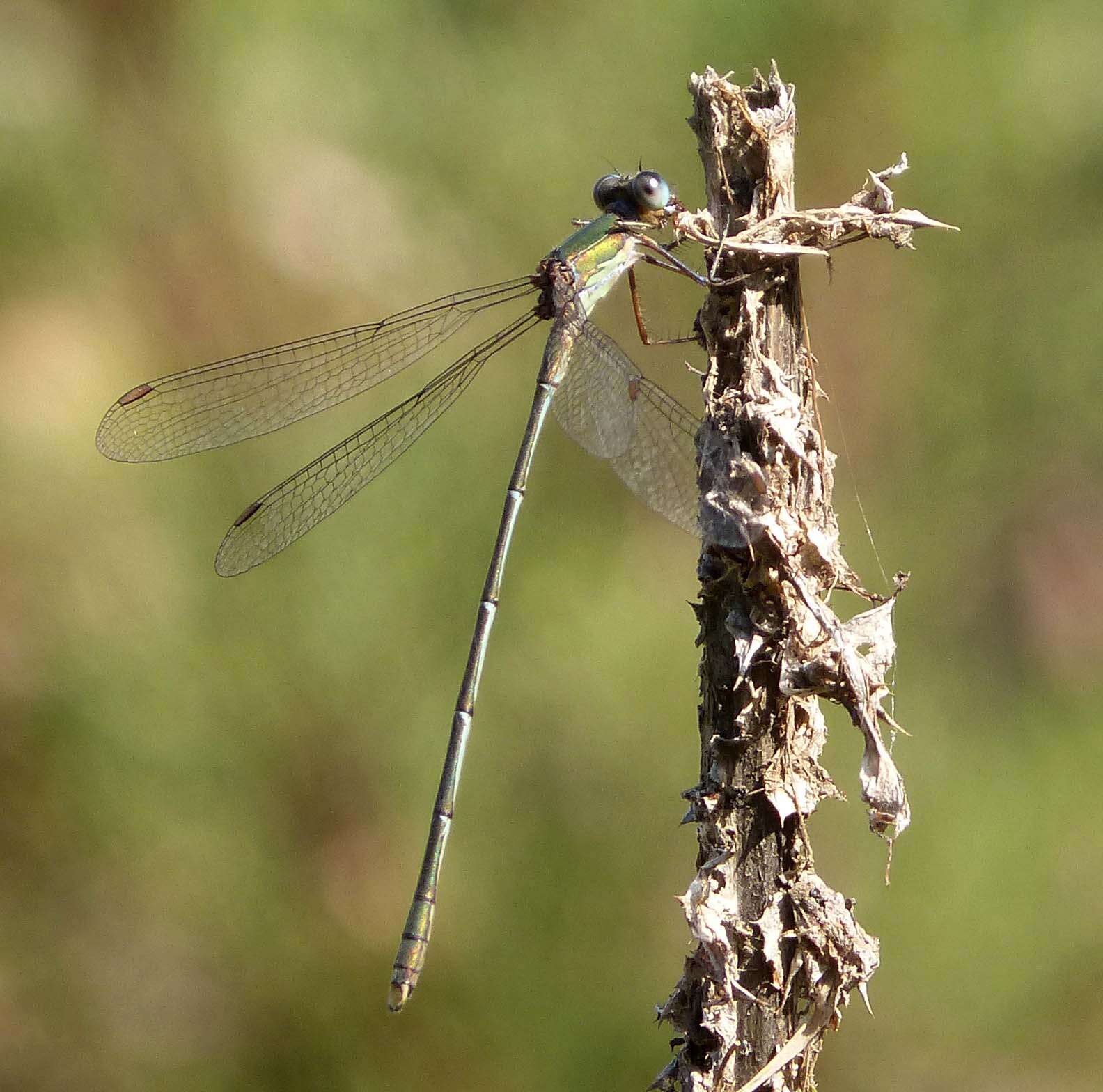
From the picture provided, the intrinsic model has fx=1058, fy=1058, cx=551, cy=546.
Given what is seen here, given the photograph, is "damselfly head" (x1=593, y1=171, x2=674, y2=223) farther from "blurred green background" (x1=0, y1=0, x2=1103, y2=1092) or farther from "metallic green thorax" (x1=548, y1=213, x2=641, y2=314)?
"blurred green background" (x1=0, y1=0, x2=1103, y2=1092)

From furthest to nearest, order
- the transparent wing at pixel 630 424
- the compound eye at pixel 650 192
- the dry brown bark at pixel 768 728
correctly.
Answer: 1. the compound eye at pixel 650 192
2. the transparent wing at pixel 630 424
3. the dry brown bark at pixel 768 728

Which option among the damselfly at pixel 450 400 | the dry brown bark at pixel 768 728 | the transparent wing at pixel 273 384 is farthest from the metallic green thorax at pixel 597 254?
the dry brown bark at pixel 768 728

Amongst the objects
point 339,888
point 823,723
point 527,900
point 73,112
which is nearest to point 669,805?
point 527,900

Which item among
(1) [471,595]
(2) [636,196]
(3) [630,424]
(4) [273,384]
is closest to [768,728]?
(3) [630,424]

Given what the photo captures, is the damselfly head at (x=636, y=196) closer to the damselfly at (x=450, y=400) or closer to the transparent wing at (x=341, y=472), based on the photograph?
the damselfly at (x=450, y=400)

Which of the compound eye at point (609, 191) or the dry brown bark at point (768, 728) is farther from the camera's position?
the compound eye at point (609, 191)

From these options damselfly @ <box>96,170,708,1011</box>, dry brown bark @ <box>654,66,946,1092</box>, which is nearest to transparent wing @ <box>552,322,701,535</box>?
damselfly @ <box>96,170,708,1011</box>

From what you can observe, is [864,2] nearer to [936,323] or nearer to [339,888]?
[936,323]
